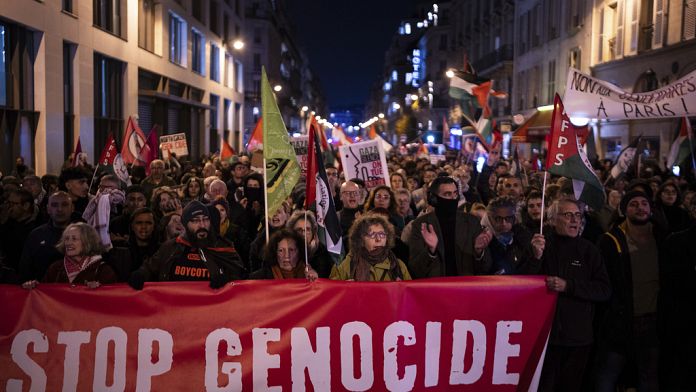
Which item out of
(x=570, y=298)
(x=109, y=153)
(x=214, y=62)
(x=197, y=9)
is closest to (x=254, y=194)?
(x=109, y=153)

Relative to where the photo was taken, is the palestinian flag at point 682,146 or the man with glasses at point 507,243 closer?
the man with glasses at point 507,243

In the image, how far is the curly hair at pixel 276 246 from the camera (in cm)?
590

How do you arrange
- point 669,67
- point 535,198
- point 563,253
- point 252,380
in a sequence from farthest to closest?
point 669,67, point 535,198, point 563,253, point 252,380

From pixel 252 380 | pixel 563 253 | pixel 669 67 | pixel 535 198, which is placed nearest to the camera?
pixel 252 380

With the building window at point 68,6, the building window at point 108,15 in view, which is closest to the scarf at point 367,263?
the building window at point 68,6

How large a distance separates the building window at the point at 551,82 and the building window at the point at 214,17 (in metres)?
16.7

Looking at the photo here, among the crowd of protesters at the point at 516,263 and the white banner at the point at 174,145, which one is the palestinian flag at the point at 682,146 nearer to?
the crowd of protesters at the point at 516,263

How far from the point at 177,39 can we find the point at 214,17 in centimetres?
819

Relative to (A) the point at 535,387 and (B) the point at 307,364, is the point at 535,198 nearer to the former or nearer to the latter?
(A) the point at 535,387

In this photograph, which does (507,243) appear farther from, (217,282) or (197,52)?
(197,52)

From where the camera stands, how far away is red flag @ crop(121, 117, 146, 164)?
14172 millimetres

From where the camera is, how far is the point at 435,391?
5441 mm

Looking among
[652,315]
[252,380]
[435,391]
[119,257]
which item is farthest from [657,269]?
[119,257]

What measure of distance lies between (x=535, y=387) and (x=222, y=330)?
2221mm
